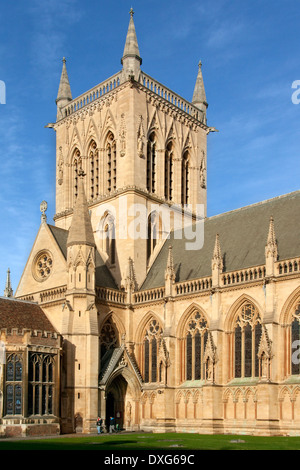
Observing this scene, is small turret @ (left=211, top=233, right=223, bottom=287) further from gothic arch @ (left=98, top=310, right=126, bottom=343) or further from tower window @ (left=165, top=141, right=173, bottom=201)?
tower window @ (left=165, top=141, right=173, bottom=201)

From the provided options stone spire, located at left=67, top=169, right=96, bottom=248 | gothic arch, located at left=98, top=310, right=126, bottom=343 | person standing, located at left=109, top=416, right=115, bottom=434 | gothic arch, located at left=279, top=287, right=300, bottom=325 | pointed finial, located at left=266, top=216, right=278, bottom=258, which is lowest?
person standing, located at left=109, top=416, right=115, bottom=434

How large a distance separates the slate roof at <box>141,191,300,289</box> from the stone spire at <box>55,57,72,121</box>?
62.8 ft

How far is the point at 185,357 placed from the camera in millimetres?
45719

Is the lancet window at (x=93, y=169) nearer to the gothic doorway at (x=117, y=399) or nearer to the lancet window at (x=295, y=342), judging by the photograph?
the gothic doorway at (x=117, y=399)

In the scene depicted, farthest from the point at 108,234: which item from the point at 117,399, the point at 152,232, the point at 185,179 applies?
the point at 117,399

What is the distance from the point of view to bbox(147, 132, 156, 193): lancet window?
5572 centimetres

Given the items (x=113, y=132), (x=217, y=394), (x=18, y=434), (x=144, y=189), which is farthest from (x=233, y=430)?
(x=113, y=132)

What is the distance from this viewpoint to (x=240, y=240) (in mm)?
46750

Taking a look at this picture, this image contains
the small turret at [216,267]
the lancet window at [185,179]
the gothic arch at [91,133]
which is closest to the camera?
the small turret at [216,267]

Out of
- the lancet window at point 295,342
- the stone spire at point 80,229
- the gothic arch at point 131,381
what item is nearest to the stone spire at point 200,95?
the stone spire at point 80,229

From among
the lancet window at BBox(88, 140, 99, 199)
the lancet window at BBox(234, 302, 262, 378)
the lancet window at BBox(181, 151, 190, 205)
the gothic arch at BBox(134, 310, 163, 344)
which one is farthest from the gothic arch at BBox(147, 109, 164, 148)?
the lancet window at BBox(234, 302, 262, 378)

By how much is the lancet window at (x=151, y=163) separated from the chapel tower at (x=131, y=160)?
2cm

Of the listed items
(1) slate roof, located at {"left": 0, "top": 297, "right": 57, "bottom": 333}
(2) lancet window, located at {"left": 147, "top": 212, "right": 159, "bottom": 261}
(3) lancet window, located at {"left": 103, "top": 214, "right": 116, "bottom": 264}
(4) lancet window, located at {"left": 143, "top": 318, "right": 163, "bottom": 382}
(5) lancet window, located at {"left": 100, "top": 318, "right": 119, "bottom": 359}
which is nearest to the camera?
(1) slate roof, located at {"left": 0, "top": 297, "right": 57, "bottom": 333}

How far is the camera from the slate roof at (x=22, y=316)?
44094 millimetres
